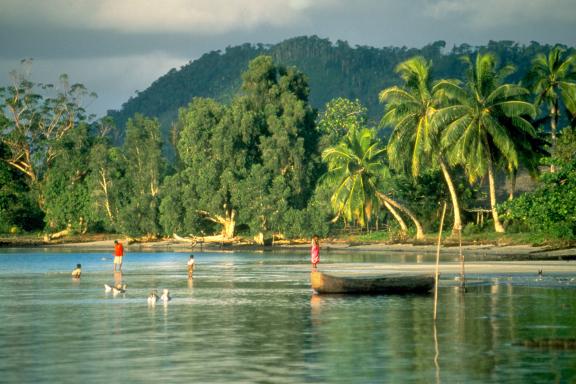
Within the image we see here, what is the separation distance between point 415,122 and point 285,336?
2225 inches

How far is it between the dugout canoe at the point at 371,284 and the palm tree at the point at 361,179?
49533 mm

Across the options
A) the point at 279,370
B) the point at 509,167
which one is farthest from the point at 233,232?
the point at 279,370

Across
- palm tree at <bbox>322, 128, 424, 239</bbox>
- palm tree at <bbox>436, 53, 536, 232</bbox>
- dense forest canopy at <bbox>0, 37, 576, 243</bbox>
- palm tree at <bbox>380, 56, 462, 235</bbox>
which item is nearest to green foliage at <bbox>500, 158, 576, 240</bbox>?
dense forest canopy at <bbox>0, 37, 576, 243</bbox>

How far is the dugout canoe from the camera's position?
3894cm

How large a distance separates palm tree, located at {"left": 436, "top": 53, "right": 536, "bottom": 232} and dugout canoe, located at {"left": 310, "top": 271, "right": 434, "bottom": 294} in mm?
35021

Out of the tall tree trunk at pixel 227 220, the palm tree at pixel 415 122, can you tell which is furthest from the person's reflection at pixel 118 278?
the tall tree trunk at pixel 227 220

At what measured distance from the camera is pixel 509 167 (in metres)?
76.1

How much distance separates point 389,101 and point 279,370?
208ft

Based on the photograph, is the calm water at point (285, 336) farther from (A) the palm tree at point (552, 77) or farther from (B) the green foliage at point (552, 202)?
(A) the palm tree at point (552, 77)

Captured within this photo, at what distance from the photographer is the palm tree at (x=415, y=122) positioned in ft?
262

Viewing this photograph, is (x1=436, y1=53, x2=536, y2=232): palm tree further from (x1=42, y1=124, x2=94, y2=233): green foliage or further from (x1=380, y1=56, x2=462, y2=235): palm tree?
(x1=42, y1=124, x2=94, y2=233): green foliage

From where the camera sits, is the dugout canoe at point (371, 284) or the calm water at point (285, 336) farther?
the dugout canoe at point (371, 284)

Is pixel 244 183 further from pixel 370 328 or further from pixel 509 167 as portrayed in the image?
pixel 370 328

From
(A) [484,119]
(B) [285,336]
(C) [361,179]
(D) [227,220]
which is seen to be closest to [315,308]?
(B) [285,336]
